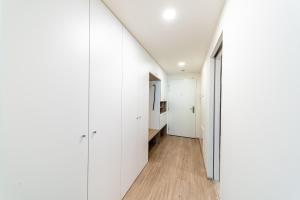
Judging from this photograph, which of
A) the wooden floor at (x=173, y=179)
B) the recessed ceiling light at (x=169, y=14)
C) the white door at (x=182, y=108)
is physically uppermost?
the recessed ceiling light at (x=169, y=14)

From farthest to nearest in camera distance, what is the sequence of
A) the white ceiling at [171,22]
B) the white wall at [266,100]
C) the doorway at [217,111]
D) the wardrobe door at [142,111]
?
the wardrobe door at [142,111]
the doorway at [217,111]
the white ceiling at [171,22]
the white wall at [266,100]

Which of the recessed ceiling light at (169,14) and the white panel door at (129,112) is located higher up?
the recessed ceiling light at (169,14)

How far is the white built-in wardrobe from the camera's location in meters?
0.66

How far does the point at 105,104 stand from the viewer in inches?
55.7

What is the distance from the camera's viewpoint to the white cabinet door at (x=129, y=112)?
184 centimetres

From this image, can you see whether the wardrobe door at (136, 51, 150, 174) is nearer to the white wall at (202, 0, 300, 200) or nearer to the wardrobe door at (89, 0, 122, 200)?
the wardrobe door at (89, 0, 122, 200)

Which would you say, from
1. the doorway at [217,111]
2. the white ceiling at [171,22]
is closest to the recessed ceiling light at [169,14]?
the white ceiling at [171,22]

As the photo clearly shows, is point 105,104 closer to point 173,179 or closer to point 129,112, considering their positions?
point 129,112

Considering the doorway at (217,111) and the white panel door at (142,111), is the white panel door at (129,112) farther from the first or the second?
the doorway at (217,111)

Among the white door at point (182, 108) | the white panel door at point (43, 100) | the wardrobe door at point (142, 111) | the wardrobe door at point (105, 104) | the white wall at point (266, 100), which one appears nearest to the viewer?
the white wall at point (266, 100)

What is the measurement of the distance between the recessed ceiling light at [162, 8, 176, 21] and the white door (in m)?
3.52

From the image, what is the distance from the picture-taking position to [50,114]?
84cm

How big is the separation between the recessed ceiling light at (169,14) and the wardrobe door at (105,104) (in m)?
0.59

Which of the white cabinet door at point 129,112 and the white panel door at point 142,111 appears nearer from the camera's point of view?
the white cabinet door at point 129,112
